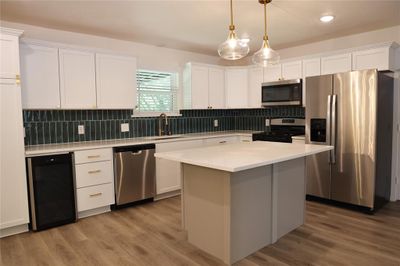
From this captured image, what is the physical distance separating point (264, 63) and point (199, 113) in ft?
8.94

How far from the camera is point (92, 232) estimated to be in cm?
302

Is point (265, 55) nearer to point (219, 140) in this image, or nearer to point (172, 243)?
point (172, 243)

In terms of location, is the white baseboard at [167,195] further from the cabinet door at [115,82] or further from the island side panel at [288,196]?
the island side panel at [288,196]

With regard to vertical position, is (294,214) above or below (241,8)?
below

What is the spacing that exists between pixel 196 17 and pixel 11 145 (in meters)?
2.53

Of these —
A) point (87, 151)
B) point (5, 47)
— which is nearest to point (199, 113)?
point (87, 151)

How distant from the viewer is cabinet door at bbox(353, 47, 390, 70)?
3404 millimetres

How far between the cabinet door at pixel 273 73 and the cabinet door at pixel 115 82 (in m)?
2.32

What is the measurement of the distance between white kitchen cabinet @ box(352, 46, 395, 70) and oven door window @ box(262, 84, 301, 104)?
34.1 inches

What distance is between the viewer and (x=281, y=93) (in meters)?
4.47

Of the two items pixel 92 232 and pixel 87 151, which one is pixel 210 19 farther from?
pixel 92 232

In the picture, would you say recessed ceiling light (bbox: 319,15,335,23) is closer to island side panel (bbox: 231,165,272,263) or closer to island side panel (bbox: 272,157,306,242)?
island side panel (bbox: 272,157,306,242)

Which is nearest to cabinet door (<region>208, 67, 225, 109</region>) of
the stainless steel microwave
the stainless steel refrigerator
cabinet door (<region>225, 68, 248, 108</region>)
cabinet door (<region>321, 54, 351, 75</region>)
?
cabinet door (<region>225, 68, 248, 108</region>)

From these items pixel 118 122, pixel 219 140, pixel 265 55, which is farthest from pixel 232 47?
pixel 219 140
